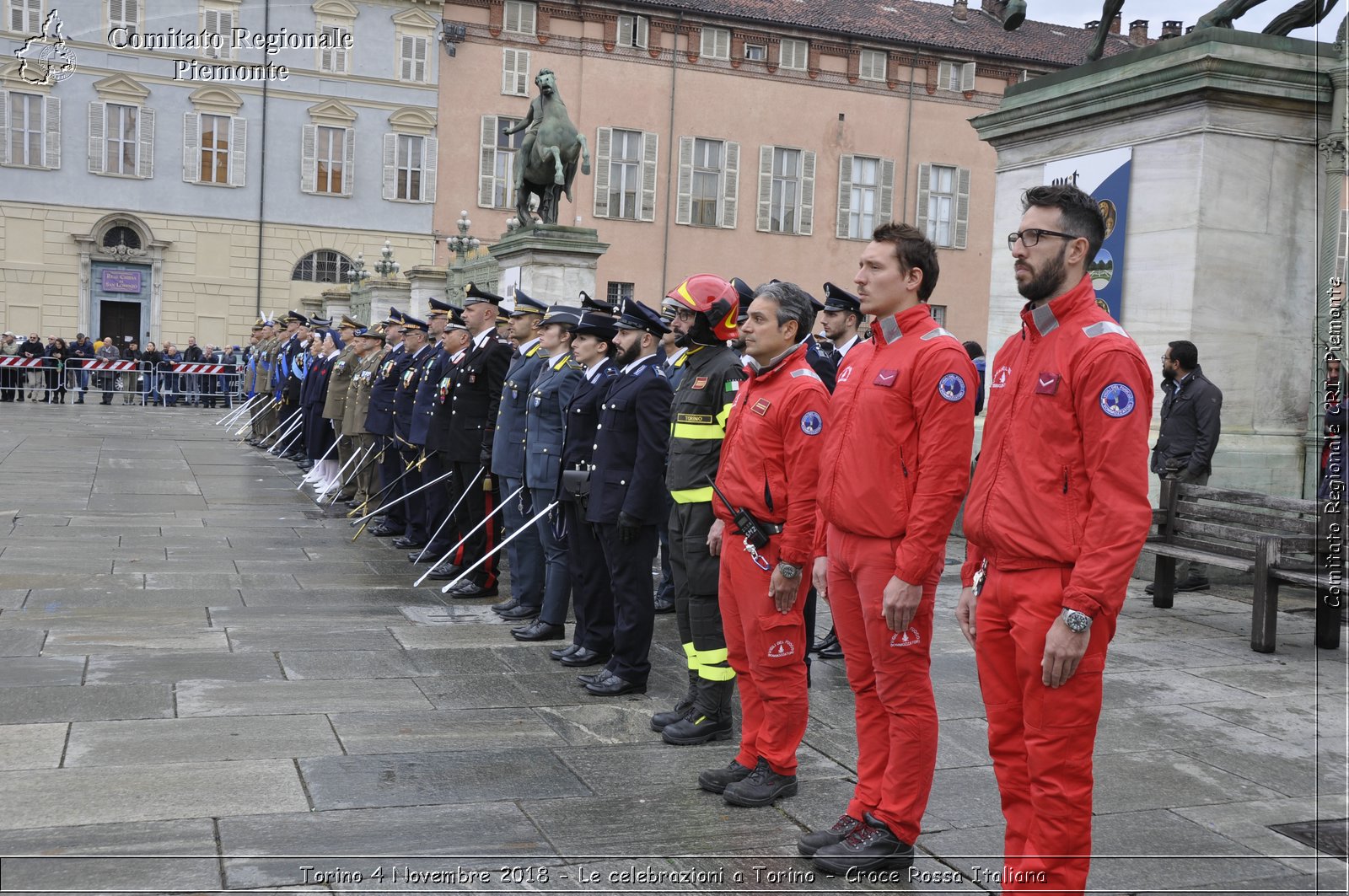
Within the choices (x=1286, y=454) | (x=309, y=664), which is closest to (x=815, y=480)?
(x=309, y=664)

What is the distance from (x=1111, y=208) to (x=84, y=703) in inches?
304

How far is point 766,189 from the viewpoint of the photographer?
4153 cm

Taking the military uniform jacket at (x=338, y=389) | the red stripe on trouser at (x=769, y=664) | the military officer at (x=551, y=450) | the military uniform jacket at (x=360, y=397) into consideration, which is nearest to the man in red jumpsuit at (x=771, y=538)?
the red stripe on trouser at (x=769, y=664)

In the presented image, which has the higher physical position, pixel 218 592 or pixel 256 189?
pixel 256 189

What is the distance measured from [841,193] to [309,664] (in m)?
37.6

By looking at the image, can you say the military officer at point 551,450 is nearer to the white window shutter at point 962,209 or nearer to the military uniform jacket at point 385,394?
the military uniform jacket at point 385,394

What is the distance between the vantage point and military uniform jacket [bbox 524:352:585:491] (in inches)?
301

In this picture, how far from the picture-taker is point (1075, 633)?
3.33 m

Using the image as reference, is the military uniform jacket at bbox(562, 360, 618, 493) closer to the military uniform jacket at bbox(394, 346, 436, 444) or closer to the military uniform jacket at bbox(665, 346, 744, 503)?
the military uniform jacket at bbox(665, 346, 744, 503)

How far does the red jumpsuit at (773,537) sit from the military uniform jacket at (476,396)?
4580 mm

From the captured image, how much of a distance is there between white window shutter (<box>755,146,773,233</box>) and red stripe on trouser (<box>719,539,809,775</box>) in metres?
37.4

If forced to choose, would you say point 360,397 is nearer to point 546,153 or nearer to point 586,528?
point 546,153

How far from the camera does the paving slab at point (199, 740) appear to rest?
512cm

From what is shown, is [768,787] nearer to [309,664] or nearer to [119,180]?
[309,664]
